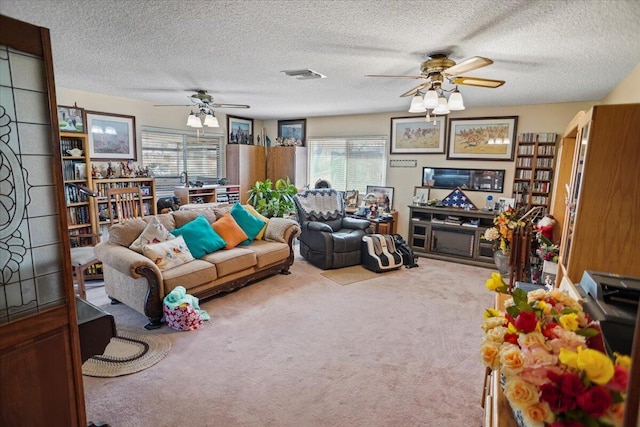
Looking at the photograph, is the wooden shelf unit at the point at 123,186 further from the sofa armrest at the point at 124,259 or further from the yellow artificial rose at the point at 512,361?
the yellow artificial rose at the point at 512,361

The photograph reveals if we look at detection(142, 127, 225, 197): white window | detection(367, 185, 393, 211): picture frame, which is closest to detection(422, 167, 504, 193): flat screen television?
detection(367, 185, 393, 211): picture frame

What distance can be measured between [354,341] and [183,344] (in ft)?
4.58

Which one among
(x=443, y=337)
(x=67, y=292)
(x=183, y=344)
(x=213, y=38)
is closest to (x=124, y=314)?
(x=183, y=344)

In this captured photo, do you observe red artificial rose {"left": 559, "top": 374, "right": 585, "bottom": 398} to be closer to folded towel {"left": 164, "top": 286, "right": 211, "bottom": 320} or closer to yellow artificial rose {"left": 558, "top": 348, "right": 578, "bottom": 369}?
yellow artificial rose {"left": 558, "top": 348, "right": 578, "bottom": 369}

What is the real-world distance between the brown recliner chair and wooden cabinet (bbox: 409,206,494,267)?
103cm

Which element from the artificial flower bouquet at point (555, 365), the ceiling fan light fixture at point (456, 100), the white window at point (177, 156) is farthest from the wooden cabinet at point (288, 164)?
the artificial flower bouquet at point (555, 365)

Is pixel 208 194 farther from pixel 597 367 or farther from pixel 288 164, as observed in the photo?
pixel 597 367

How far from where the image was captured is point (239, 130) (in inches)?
269

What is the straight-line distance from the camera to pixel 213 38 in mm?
2404

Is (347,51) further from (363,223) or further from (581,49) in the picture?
(363,223)

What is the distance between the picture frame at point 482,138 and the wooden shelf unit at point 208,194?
3932 mm

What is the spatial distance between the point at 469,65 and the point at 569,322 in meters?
1.91

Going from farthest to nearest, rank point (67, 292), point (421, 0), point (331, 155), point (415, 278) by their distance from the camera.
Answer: point (331, 155), point (415, 278), point (421, 0), point (67, 292)

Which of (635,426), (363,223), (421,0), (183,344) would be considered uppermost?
→ (421,0)
